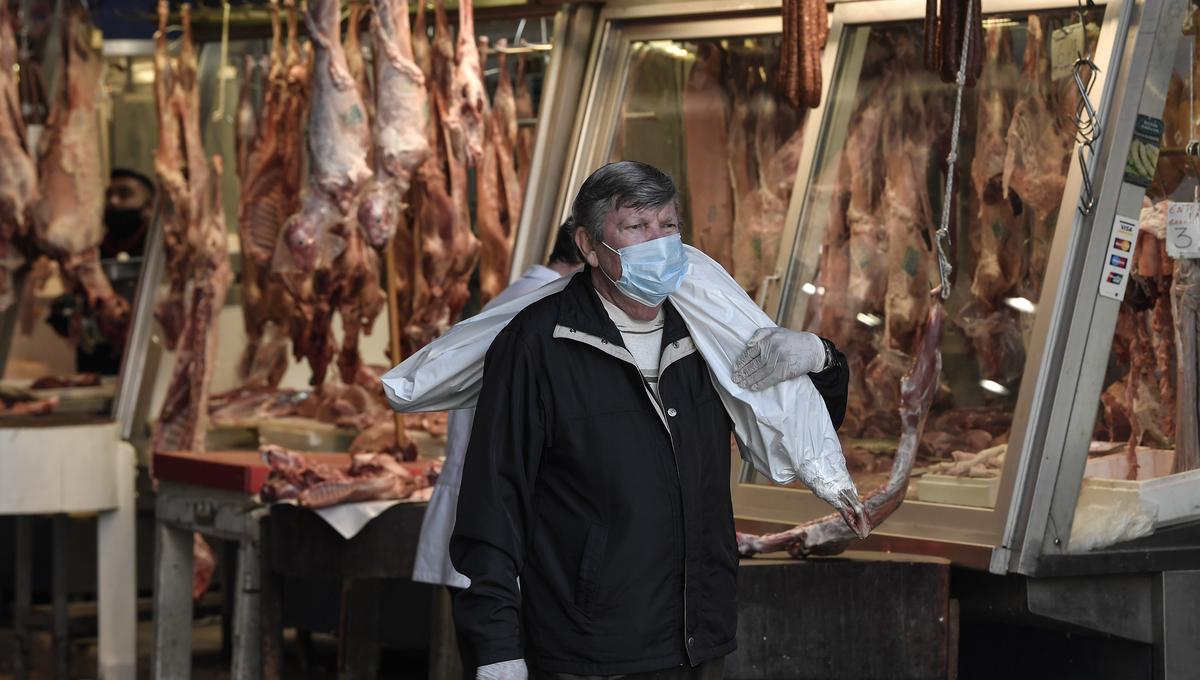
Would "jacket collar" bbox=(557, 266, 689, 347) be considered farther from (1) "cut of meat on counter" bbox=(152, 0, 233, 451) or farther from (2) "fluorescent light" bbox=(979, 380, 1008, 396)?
(1) "cut of meat on counter" bbox=(152, 0, 233, 451)

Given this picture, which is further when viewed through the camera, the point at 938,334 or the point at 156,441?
the point at 156,441

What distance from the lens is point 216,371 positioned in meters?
9.38

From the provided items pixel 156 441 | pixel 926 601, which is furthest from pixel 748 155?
pixel 156 441

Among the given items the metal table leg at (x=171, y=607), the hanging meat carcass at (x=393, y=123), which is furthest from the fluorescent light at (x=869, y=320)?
the metal table leg at (x=171, y=607)

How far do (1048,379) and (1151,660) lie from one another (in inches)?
33.8

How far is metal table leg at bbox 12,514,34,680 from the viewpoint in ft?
27.9

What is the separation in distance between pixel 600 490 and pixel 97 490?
194 inches

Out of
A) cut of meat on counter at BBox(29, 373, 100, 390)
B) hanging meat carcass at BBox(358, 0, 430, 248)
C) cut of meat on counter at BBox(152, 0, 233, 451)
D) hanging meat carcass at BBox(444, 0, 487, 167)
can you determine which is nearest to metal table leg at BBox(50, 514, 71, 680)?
cut of meat on counter at BBox(152, 0, 233, 451)

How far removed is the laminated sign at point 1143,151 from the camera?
16.0ft

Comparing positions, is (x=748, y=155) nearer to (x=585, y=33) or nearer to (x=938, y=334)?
(x=585, y=33)

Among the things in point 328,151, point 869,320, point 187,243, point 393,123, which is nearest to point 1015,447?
point 869,320

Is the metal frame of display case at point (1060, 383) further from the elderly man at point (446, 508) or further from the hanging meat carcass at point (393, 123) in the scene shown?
the hanging meat carcass at point (393, 123)

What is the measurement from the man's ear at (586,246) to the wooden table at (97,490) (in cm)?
475

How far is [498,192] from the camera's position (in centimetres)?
810
